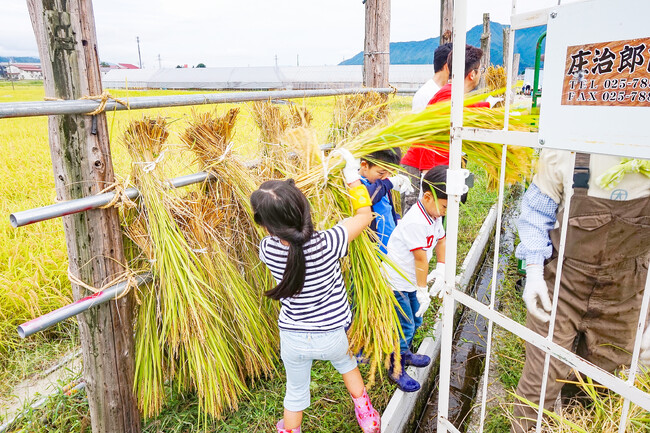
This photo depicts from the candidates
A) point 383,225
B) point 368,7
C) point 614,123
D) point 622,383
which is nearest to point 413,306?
point 383,225

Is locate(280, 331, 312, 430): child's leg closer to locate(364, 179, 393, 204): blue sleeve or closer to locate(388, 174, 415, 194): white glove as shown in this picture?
locate(364, 179, 393, 204): blue sleeve

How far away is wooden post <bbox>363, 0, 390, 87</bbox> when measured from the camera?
406 centimetres

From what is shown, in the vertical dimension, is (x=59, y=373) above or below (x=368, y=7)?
below

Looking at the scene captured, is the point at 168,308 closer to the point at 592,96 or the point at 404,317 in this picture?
the point at 404,317

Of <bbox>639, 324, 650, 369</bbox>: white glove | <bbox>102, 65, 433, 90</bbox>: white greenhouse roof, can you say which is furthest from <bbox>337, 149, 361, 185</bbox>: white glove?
<bbox>102, 65, 433, 90</bbox>: white greenhouse roof

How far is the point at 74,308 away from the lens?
1.76 m

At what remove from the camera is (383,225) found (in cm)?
281

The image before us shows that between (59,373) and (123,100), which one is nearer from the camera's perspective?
(123,100)

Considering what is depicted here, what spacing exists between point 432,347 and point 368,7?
123 inches

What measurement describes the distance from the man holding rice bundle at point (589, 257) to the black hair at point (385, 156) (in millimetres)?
683

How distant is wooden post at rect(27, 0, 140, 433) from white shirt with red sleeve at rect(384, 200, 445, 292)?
1373 millimetres

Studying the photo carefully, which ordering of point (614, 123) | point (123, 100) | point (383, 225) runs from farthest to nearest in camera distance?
point (383, 225)
point (123, 100)
point (614, 123)

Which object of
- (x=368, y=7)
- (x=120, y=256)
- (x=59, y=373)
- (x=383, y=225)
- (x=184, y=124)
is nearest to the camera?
(x=120, y=256)

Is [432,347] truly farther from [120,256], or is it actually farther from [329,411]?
[120,256]
